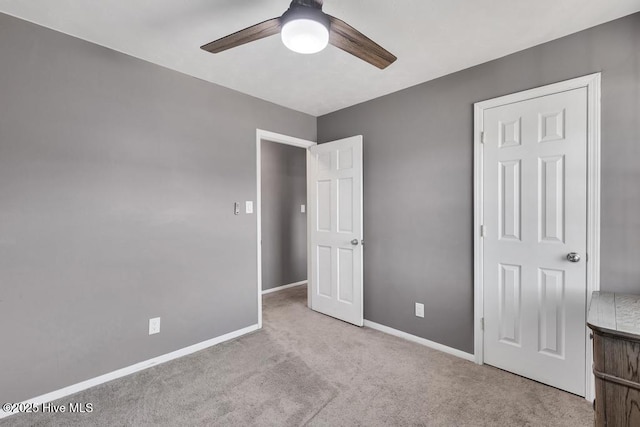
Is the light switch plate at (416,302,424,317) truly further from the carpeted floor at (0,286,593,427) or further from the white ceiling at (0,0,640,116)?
the white ceiling at (0,0,640,116)

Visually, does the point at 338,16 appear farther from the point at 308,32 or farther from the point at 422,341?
the point at 422,341

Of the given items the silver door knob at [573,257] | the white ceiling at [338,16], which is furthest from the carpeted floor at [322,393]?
the white ceiling at [338,16]

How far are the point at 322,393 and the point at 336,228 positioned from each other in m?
1.73

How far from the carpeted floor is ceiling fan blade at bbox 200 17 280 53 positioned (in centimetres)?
215

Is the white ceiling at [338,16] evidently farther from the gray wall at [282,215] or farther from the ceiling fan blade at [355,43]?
the gray wall at [282,215]

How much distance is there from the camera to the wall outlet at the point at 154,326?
93.4 inches

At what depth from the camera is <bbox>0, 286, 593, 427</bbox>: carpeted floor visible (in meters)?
1.76

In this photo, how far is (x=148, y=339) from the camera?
236cm

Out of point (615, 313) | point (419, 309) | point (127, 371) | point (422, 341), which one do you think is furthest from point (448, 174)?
point (127, 371)

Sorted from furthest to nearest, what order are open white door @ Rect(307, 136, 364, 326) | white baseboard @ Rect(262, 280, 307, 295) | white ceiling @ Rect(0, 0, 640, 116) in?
white baseboard @ Rect(262, 280, 307, 295) < open white door @ Rect(307, 136, 364, 326) < white ceiling @ Rect(0, 0, 640, 116)

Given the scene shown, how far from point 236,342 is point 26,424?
141cm

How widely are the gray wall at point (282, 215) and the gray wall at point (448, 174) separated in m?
1.19

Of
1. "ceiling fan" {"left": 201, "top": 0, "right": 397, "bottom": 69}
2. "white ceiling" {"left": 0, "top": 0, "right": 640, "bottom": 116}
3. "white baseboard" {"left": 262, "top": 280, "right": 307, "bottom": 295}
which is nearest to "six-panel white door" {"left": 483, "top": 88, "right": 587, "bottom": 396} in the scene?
"white ceiling" {"left": 0, "top": 0, "right": 640, "bottom": 116}

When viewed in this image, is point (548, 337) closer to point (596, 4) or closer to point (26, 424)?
point (596, 4)
